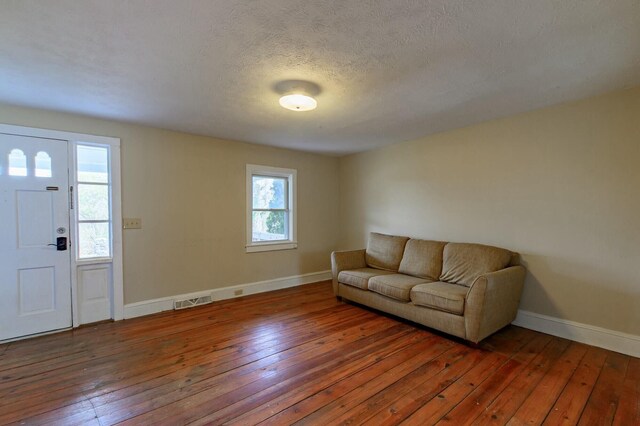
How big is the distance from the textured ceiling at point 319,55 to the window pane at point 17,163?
0.49 meters

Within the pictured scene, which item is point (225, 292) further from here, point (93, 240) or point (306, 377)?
point (306, 377)

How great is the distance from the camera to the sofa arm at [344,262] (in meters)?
4.15

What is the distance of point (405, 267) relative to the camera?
3.89 m

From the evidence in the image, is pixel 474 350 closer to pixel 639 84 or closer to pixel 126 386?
pixel 639 84

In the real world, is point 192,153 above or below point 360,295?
above

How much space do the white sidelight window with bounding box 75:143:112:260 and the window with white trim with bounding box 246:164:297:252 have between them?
5.75ft

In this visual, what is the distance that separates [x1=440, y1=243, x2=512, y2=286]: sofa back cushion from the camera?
3115mm

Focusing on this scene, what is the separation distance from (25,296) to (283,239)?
10.3 ft

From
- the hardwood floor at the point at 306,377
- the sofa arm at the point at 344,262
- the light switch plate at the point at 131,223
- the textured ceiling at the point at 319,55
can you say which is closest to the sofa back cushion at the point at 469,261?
the hardwood floor at the point at 306,377

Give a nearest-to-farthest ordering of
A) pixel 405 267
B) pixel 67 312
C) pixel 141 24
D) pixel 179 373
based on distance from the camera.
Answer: pixel 141 24 → pixel 179 373 → pixel 67 312 → pixel 405 267

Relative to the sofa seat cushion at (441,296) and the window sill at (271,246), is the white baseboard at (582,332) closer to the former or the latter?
the sofa seat cushion at (441,296)

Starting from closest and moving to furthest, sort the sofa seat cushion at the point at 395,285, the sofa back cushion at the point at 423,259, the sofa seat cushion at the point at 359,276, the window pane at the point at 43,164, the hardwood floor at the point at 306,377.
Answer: the hardwood floor at the point at 306,377
the window pane at the point at 43,164
the sofa seat cushion at the point at 395,285
the sofa back cushion at the point at 423,259
the sofa seat cushion at the point at 359,276

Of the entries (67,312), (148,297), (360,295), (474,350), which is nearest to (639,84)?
(474,350)

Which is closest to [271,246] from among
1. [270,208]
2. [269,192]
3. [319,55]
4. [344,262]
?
[270,208]
